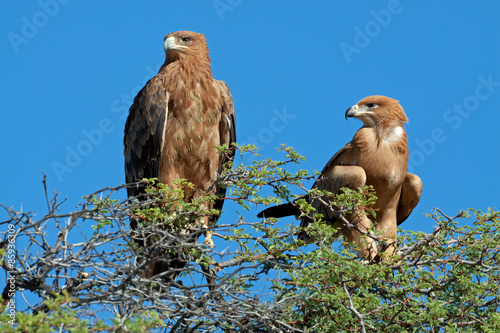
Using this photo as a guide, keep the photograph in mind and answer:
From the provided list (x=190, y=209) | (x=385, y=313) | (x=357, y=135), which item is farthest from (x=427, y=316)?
(x=357, y=135)

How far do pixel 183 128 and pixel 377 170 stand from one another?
1.95 metres

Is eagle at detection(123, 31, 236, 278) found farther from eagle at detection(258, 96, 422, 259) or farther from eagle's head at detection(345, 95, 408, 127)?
eagle's head at detection(345, 95, 408, 127)

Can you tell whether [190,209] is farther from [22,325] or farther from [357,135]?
[357,135]

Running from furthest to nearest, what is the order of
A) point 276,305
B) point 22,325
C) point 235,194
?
point 235,194, point 276,305, point 22,325

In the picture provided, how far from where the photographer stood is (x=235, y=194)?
5.43 metres

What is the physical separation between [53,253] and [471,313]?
287 cm

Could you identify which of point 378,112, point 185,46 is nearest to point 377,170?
point 378,112

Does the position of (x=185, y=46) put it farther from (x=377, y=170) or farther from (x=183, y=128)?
(x=377, y=170)

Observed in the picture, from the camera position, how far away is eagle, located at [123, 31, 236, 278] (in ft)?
22.8

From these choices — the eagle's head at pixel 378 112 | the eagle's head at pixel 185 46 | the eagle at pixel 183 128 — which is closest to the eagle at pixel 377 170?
the eagle's head at pixel 378 112

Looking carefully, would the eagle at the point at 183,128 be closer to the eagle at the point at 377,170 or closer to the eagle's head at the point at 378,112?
the eagle at the point at 377,170

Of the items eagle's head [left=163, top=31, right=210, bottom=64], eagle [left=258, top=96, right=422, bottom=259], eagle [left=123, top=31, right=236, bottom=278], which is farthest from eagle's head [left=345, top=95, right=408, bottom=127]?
eagle's head [left=163, top=31, right=210, bottom=64]

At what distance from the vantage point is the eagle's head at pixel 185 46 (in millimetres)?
7438

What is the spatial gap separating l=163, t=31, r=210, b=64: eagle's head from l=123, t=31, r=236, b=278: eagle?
0.55 ft
